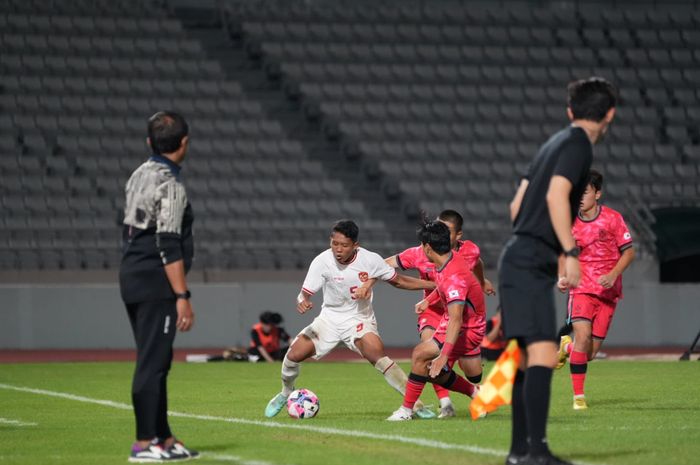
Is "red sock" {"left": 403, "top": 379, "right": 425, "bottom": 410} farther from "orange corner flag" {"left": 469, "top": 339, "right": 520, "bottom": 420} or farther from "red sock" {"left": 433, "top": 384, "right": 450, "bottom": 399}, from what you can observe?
"orange corner flag" {"left": 469, "top": 339, "right": 520, "bottom": 420}

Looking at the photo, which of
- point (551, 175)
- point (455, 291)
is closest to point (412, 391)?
point (455, 291)

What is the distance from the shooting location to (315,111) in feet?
96.7

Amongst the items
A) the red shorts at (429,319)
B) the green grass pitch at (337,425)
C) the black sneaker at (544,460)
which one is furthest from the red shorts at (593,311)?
the black sneaker at (544,460)

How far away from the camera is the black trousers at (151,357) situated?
305 inches

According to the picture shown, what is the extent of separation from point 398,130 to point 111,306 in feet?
26.5

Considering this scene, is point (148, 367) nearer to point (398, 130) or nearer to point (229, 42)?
point (398, 130)

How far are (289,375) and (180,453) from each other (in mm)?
3596

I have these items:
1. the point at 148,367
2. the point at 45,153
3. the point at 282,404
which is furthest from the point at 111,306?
the point at 148,367

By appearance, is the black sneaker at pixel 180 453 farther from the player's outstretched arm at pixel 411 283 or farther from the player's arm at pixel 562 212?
the player's outstretched arm at pixel 411 283

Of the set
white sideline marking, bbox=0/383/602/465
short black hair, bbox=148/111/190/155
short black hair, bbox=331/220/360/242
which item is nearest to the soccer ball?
white sideline marking, bbox=0/383/602/465

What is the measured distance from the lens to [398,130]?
29.0 meters

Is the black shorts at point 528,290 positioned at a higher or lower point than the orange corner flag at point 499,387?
higher

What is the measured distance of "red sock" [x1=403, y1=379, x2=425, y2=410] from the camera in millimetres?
10828

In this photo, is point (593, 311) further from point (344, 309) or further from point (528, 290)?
point (528, 290)
